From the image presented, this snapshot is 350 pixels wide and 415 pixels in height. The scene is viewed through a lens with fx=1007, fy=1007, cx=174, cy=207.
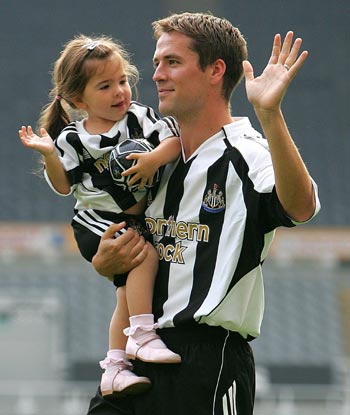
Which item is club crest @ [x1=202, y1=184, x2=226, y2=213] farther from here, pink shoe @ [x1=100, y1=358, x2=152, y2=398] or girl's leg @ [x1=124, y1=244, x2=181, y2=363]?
pink shoe @ [x1=100, y1=358, x2=152, y2=398]

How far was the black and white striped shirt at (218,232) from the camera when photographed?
9.29ft

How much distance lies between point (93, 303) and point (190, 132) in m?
10.8

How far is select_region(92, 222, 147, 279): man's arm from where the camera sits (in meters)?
3.01

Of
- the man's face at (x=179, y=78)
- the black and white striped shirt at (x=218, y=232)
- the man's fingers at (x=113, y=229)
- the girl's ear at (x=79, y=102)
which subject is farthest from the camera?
the girl's ear at (x=79, y=102)

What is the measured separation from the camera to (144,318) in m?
2.97

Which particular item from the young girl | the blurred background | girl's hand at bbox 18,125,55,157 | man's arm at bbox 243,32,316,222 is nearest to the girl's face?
the young girl

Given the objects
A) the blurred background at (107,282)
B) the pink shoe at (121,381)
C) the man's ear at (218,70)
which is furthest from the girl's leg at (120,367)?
the blurred background at (107,282)

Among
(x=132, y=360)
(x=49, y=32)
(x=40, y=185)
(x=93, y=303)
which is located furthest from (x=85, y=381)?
(x=132, y=360)

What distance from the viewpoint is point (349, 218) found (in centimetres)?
1543

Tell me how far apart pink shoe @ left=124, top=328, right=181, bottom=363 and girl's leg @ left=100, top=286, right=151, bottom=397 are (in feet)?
0.23

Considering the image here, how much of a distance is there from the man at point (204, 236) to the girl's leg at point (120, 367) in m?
0.04

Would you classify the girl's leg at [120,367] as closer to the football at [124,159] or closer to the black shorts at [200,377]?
the black shorts at [200,377]

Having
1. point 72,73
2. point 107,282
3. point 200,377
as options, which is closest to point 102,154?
point 72,73

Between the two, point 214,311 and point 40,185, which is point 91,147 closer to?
point 214,311
